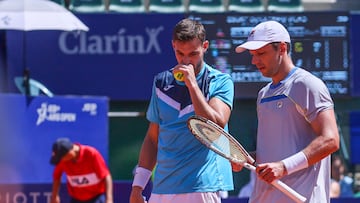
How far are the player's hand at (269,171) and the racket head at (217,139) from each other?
7.4 inches

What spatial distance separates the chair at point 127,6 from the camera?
44.8 ft

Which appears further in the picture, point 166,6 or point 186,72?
point 166,6

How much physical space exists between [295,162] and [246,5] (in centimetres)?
956

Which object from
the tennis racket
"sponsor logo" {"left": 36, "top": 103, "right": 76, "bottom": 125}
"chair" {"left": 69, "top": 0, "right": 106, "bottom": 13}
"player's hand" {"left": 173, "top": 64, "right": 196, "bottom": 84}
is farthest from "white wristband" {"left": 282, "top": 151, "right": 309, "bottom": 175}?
"chair" {"left": 69, "top": 0, "right": 106, "bottom": 13}

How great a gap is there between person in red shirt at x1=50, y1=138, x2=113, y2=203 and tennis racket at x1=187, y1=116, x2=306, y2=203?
5.76m

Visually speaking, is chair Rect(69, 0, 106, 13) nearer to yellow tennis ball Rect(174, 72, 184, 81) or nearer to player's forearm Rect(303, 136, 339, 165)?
yellow tennis ball Rect(174, 72, 184, 81)

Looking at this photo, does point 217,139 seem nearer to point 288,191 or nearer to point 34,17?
point 288,191

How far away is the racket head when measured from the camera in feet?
14.5

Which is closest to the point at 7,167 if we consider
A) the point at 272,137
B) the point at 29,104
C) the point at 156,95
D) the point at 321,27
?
the point at 29,104

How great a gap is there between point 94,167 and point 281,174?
6.16 metres

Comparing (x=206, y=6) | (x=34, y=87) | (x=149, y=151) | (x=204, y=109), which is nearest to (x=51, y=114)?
(x=34, y=87)

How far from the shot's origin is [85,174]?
406 inches

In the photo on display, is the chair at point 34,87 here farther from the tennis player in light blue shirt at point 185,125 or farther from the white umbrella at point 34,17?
the tennis player in light blue shirt at point 185,125

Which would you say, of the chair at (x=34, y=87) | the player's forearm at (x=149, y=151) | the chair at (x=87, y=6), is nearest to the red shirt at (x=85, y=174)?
the chair at (x=34, y=87)
